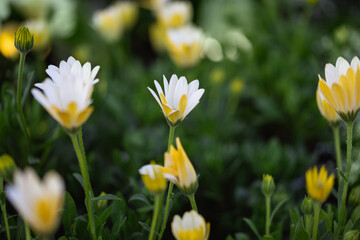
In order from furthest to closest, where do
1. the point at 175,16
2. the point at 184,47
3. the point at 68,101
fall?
1. the point at 175,16
2. the point at 184,47
3. the point at 68,101

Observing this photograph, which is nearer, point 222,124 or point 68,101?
point 68,101

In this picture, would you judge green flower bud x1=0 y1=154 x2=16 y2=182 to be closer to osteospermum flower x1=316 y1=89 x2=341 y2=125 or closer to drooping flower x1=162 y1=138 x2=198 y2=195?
drooping flower x1=162 y1=138 x2=198 y2=195

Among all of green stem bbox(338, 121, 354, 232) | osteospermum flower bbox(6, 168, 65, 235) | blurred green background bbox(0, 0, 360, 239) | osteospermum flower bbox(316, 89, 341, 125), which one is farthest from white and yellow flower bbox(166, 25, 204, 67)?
osteospermum flower bbox(6, 168, 65, 235)

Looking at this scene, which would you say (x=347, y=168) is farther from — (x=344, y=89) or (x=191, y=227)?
(x=191, y=227)

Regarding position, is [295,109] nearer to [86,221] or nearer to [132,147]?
[132,147]

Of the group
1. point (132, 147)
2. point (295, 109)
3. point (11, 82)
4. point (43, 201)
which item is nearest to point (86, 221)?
point (43, 201)

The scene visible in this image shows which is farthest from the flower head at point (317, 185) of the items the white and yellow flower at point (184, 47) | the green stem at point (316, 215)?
the white and yellow flower at point (184, 47)

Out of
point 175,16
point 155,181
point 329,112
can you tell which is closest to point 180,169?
point 155,181

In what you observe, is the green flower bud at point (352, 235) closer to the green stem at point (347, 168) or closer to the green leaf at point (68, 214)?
the green stem at point (347, 168)
